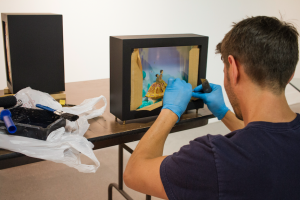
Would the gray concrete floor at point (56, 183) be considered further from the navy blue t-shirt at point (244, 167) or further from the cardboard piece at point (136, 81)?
the navy blue t-shirt at point (244, 167)

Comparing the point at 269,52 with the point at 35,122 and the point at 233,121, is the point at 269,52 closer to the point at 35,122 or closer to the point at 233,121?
the point at 233,121

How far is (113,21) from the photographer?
2447mm

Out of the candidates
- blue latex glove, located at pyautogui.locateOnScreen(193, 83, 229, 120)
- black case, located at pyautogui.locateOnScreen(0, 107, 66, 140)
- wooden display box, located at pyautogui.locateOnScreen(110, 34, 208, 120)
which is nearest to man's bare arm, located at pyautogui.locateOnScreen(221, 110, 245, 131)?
blue latex glove, located at pyautogui.locateOnScreen(193, 83, 229, 120)

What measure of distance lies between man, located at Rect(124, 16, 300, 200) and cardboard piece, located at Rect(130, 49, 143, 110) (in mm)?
174

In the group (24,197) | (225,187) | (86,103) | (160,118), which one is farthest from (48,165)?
(225,187)

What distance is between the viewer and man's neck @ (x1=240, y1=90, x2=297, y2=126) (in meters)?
0.76

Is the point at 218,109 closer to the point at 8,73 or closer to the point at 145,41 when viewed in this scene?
the point at 145,41

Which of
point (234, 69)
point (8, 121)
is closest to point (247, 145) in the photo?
point (234, 69)

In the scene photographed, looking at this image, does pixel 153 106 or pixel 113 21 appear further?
pixel 113 21

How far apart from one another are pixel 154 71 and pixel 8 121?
0.56 meters

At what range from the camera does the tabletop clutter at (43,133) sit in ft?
2.89

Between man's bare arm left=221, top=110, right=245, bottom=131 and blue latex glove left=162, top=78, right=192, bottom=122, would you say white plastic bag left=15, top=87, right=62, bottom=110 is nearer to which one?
blue latex glove left=162, top=78, right=192, bottom=122

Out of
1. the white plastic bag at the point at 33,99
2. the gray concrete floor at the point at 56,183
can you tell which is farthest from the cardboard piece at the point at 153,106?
the gray concrete floor at the point at 56,183

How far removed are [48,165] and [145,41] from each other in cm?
152
